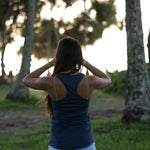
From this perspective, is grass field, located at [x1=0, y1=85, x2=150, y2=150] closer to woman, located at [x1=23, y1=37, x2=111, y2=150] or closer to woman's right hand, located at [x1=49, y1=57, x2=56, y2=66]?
woman, located at [x1=23, y1=37, x2=111, y2=150]

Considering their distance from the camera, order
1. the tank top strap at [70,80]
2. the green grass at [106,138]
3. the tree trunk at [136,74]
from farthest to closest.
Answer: the tree trunk at [136,74]
the green grass at [106,138]
the tank top strap at [70,80]

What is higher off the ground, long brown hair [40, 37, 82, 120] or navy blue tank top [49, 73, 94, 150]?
long brown hair [40, 37, 82, 120]

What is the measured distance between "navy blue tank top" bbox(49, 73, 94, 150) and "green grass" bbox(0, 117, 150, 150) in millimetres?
3714

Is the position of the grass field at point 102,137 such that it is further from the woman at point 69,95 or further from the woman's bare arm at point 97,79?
the woman at point 69,95

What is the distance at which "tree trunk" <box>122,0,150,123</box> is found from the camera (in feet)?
25.8

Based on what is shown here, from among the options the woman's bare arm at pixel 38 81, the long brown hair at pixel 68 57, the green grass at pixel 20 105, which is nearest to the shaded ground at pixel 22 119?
the green grass at pixel 20 105

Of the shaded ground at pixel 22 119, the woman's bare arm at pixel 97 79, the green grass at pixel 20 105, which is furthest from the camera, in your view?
the green grass at pixel 20 105

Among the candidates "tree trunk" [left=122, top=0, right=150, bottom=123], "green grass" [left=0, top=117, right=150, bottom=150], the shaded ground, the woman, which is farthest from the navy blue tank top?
the shaded ground

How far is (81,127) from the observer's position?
2375mm

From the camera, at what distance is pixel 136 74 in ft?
25.9

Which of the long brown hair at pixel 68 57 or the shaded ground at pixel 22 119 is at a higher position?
the long brown hair at pixel 68 57

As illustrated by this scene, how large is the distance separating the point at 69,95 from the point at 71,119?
0.22 meters

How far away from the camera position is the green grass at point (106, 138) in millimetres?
6101

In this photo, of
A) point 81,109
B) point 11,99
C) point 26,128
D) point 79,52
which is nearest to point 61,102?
point 81,109
